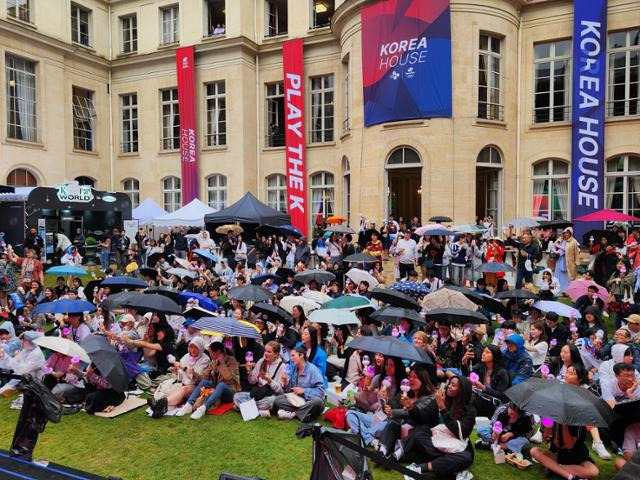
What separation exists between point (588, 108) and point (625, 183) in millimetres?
3273

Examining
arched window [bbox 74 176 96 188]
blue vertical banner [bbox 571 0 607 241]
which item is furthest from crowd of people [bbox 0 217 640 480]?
arched window [bbox 74 176 96 188]

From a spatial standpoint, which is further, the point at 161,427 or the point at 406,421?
the point at 161,427

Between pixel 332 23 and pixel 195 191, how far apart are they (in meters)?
11.1

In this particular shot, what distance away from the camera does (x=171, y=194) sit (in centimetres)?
2870

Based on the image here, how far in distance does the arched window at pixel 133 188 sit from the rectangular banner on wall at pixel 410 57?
16.2 meters

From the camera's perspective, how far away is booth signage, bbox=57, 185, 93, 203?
20281mm

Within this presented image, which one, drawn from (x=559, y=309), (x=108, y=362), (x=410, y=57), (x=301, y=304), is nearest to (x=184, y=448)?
(x=108, y=362)

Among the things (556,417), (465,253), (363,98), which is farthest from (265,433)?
(363,98)

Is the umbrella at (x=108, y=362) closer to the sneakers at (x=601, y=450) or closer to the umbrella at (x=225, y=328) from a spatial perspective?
the umbrella at (x=225, y=328)

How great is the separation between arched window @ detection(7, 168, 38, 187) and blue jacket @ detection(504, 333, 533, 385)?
24589 mm

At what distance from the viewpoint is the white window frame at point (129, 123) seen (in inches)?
1155

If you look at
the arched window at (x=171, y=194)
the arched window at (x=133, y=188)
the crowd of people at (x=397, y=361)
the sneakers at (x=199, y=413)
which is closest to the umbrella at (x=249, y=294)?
the crowd of people at (x=397, y=361)

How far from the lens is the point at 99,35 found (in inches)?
1131

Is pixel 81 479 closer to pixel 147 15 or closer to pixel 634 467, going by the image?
pixel 634 467
